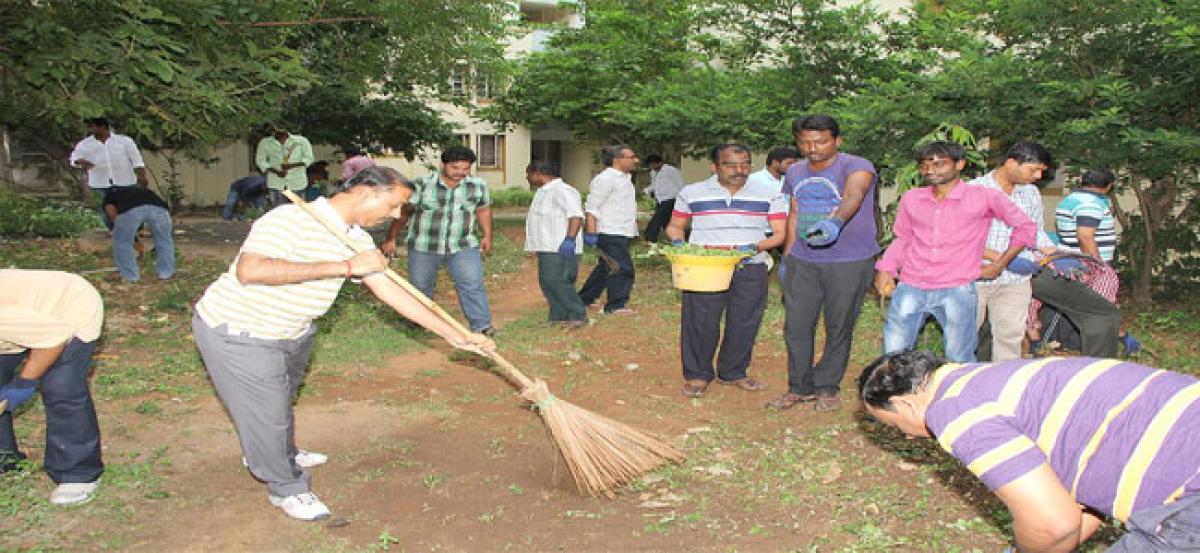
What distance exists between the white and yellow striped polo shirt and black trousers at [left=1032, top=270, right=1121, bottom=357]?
441 cm

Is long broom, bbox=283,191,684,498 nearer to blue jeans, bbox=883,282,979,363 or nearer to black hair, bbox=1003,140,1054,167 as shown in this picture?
blue jeans, bbox=883,282,979,363

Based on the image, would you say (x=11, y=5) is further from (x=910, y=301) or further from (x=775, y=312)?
(x=775, y=312)

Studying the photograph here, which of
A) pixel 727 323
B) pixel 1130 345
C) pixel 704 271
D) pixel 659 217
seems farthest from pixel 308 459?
pixel 659 217

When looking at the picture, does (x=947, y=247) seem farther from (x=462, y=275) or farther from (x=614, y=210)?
(x=614, y=210)

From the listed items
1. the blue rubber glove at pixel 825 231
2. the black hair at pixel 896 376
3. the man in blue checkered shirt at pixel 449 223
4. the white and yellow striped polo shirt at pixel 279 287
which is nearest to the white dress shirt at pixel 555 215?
the man in blue checkered shirt at pixel 449 223

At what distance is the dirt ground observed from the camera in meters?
3.96

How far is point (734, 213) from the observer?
5.86 m

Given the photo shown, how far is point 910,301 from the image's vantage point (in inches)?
201

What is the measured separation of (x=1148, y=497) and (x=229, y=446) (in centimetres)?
450

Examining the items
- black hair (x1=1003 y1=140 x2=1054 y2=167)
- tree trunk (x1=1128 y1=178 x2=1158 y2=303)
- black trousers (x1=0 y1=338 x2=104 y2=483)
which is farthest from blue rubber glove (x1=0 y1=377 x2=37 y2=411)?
tree trunk (x1=1128 y1=178 x2=1158 y2=303)

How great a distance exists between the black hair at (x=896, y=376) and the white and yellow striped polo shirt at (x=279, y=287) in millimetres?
2254

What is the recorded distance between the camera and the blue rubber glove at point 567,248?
8195 mm

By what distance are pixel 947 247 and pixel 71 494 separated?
4544 millimetres

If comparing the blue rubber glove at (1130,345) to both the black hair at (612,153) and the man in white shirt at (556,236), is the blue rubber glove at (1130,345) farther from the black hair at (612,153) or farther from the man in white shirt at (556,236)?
the man in white shirt at (556,236)
